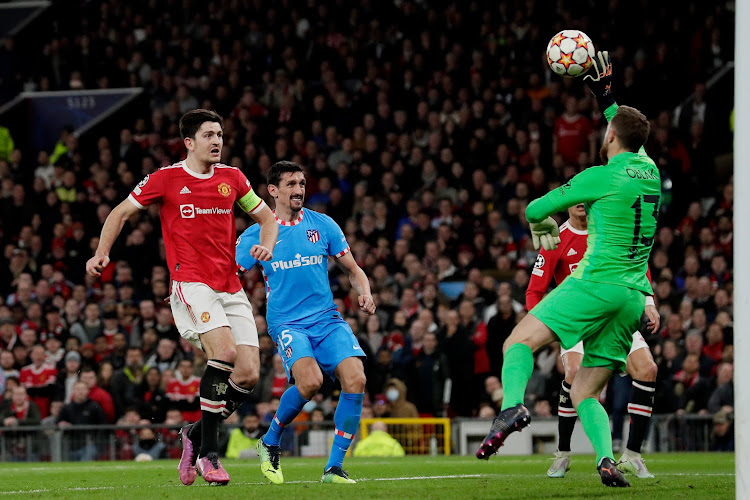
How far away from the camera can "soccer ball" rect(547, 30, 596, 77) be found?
351 inches

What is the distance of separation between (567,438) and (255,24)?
1704cm

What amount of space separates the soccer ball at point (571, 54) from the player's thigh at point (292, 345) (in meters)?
2.92

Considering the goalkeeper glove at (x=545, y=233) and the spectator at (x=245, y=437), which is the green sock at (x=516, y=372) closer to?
the goalkeeper glove at (x=545, y=233)

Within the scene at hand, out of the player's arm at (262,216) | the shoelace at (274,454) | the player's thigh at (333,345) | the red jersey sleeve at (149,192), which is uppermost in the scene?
the red jersey sleeve at (149,192)

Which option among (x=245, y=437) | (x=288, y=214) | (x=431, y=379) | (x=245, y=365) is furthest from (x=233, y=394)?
(x=431, y=379)

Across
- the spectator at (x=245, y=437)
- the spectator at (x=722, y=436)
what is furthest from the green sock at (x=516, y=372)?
the spectator at (x=245, y=437)

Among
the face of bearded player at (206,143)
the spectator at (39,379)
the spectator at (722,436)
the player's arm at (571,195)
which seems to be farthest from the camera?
the spectator at (39,379)

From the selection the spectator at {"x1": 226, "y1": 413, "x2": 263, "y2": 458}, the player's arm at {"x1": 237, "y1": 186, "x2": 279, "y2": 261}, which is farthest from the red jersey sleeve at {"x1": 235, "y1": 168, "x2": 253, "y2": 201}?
the spectator at {"x1": 226, "y1": 413, "x2": 263, "y2": 458}

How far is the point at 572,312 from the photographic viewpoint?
Result: 7.64 m

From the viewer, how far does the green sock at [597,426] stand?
8133 mm

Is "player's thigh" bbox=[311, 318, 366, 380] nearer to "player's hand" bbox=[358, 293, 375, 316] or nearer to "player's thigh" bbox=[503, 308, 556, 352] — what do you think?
"player's hand" bbox=[358, 293, 375, 316]

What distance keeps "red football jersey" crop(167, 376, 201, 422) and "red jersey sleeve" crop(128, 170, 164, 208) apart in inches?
306

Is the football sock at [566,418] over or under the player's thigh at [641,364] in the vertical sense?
under

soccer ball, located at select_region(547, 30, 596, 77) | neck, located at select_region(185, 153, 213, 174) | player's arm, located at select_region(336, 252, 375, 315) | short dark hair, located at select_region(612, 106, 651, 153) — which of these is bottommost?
player's arm, located at select_region(336, 252, 375, 315)
